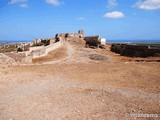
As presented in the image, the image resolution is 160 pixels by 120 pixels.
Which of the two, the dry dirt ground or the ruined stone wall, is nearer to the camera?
the dry dirt ground

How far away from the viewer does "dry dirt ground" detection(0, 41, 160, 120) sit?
31.5ft

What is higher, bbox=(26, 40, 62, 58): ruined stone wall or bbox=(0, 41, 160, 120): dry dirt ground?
bbox=(26, 40, 62, 58): ruined stone wall

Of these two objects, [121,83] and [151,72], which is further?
[151,72]

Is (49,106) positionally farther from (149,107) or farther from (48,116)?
(149,107)

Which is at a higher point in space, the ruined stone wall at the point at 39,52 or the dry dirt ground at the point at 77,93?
the ruined stone wall at the point at 39,52

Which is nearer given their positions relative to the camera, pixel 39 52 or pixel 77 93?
pixel 77 93

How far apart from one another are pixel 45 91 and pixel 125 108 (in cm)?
460

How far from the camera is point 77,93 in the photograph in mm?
12148

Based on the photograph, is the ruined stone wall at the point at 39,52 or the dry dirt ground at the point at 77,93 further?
the ruined stone wall at the point at 39,52

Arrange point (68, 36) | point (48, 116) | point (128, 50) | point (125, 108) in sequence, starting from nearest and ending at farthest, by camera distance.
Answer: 1. point (48, 116)
2. point (125, 108)
3. point (128, 50)
4. point (68, 36)

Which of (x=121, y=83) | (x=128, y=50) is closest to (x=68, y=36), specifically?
(x=128, y=50)

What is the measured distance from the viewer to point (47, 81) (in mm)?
14625

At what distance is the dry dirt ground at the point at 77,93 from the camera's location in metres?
9.60

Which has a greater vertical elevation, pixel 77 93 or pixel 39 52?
pixel 39 52
